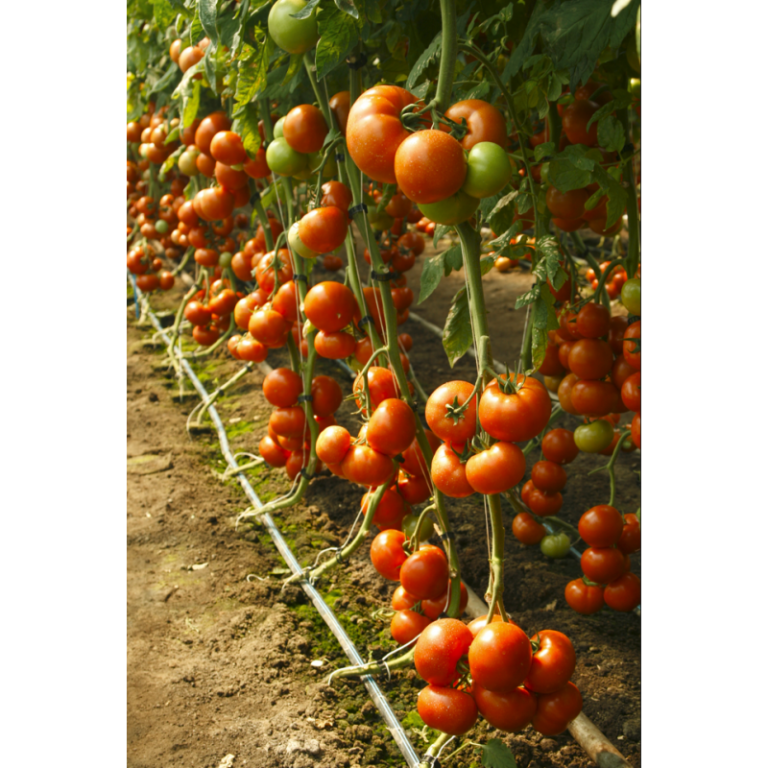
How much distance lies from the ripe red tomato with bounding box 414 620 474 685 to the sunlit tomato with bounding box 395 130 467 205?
56cm

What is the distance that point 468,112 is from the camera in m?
0.83

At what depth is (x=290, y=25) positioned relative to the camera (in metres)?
1.05

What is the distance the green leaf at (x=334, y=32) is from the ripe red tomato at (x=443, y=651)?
0.80m

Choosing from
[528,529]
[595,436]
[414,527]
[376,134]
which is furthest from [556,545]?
[376,134]

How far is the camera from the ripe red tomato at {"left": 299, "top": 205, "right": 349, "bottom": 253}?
1.27 m

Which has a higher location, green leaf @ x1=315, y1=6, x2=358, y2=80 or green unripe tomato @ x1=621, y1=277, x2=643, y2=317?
green leaf @ x1=315, y1=6, x2=358, y2=80

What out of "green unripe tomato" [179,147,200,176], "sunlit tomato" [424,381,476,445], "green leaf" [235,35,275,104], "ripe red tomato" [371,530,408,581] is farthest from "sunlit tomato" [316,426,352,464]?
"green unripe tomato" [179,147,200,176]

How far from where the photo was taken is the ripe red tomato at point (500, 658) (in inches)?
33.3

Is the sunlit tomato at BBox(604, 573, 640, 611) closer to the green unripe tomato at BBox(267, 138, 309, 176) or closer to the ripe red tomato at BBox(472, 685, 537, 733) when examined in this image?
the ripe red tomato at BBox(472, 685, 537, 733)

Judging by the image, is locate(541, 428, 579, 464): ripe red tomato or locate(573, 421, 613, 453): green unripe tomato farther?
locate(541, 428, 579, 464): ripe red tomato

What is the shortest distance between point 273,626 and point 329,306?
85cm
